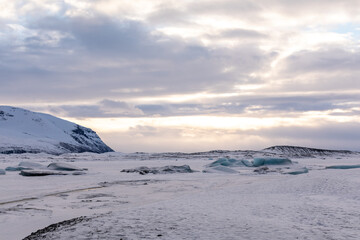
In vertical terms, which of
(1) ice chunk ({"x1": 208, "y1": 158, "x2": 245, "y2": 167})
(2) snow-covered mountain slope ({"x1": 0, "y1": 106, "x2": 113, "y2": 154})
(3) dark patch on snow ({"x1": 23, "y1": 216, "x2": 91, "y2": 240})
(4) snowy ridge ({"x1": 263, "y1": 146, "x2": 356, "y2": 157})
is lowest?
(3) dark patch on snow ({"x1": 23, "y1": 216, "x2": 91, "y2": 240})

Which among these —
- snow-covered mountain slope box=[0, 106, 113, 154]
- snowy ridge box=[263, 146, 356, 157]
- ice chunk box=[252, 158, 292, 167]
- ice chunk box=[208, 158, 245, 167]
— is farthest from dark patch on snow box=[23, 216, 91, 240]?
snow-covered mountain slope box=[0, 106, 113, 154]

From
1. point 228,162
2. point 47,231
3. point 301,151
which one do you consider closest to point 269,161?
point 228,162

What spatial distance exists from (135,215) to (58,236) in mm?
1666

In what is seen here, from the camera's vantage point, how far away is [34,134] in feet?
494

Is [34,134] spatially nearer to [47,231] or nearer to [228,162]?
[228,162]

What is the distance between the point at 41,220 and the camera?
8.31m

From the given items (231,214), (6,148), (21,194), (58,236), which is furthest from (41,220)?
(6,148)

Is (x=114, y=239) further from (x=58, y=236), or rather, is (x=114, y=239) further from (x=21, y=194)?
(x=21, y=194)

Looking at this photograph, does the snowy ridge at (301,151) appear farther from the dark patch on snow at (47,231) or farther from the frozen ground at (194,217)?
the dark patch on snow at (47,231)

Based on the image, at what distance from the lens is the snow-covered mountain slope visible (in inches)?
4879

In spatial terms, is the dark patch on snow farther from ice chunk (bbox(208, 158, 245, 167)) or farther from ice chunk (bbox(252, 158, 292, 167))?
ice chunk (bbox(252, 158, 292, 167))

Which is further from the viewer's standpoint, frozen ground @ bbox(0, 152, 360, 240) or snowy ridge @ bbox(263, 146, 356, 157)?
snowy ridge @ bbox(263, 146, 356, 157)

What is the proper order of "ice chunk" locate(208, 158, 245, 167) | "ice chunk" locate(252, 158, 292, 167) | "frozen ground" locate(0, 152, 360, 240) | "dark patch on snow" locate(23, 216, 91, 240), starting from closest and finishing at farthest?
"frozen ground" locate(0, 152, 360, 240) < "dark patch on snow" locate(23, 216, 91, 240) < "ice chunk" locate(252, 158, 292, 167) < "ice chunk" locate(208, 158, 245, 167)

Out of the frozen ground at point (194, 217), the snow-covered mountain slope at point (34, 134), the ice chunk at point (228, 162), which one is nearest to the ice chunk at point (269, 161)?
the ice chunk at point (228, 162)
